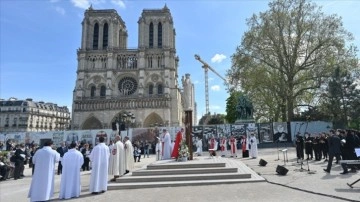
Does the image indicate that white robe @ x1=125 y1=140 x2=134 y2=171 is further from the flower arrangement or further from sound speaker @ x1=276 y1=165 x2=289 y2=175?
sound speaker @ x1=276 y1=165 x2=289 y2=175

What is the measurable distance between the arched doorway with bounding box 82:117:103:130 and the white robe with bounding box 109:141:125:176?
4074cm

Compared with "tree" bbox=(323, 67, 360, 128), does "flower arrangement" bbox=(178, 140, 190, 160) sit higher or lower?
lower

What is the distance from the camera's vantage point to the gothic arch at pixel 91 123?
49.4 m

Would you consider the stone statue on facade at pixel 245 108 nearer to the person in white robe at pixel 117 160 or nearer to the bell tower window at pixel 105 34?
the person in white robe at pixel 117 160

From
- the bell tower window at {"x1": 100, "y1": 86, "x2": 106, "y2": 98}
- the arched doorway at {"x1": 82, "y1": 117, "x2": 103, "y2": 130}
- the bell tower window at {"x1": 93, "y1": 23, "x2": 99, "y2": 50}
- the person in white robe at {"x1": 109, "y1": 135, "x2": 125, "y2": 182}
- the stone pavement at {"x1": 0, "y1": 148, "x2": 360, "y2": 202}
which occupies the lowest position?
the stone pavement at {"x1": 0, "y1": 148, "x2": 360, "y2": 202}

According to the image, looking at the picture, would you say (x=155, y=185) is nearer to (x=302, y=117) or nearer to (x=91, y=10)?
(x=302, y=117)

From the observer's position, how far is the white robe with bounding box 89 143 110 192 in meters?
7.98

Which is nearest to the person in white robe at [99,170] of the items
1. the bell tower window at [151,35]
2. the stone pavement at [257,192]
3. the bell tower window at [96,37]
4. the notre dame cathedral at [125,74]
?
the stone pavement at [257,192]

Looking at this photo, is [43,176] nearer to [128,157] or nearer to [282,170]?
[128,157]

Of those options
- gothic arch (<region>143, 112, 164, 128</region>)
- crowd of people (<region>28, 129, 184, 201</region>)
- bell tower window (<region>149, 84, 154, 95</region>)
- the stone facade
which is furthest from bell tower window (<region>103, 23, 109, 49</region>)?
crowd of people (<region>28, 129, 184, 201</region>)

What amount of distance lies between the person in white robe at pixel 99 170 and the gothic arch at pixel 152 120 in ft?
130

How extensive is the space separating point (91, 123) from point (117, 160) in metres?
43.2

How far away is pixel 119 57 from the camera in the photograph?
171 ft

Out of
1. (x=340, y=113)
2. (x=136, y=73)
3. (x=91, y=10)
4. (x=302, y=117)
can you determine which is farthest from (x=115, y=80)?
(x=340, y=113)
